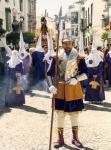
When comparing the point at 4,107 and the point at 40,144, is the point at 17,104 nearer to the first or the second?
the point at 4,107

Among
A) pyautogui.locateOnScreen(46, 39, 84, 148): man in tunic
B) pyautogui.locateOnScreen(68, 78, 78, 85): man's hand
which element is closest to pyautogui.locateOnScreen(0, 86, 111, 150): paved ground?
pyautogui.locateOnScreen(46, 39, 84, 148): man in tunic

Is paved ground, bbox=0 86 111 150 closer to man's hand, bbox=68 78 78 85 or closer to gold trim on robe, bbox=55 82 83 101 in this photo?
gold trim on robe, bbox=55 82 83 101

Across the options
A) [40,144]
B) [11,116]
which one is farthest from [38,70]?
[40,144]

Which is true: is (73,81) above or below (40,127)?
above

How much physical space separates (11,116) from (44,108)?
129cm

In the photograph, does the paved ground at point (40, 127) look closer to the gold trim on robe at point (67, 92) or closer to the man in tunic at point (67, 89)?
the man in tunic at point (67, 89)

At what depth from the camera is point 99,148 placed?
7219mm

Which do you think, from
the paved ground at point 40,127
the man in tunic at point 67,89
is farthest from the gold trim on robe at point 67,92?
the paved ground at point 40,127

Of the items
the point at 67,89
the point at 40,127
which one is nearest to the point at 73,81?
the point at 67,89

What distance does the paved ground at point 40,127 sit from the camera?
24.6 feet

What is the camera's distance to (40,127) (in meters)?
8.81

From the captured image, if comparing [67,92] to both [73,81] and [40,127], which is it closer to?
[73,81]

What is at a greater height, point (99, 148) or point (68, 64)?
point (68, 64)

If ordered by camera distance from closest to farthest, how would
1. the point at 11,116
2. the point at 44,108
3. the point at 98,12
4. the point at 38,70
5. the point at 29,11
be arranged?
the point at 11,116 < the point at 44,108 < the point at 38,70 < the point at 98,12 < the point at 29,11
